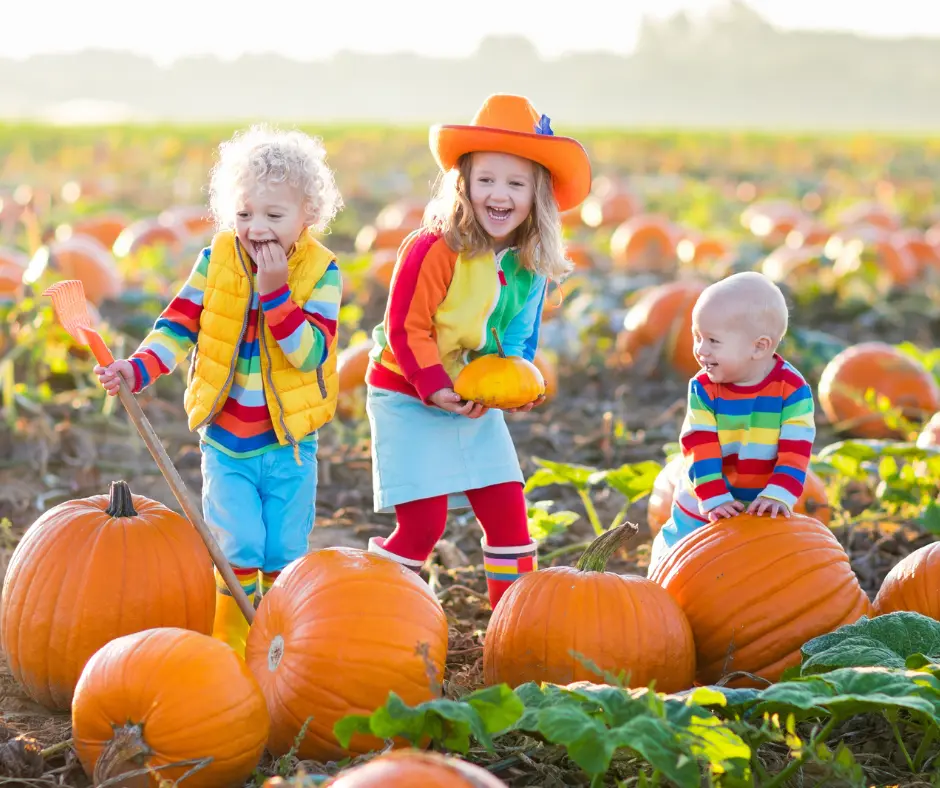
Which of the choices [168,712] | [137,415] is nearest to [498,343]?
[137,415]

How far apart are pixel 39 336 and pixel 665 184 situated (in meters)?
14.2

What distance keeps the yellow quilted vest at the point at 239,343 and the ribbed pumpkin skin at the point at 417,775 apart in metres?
1.61

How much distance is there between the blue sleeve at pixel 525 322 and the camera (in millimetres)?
3775

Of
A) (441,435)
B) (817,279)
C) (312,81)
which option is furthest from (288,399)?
(312,81)

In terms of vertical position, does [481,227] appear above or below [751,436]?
above

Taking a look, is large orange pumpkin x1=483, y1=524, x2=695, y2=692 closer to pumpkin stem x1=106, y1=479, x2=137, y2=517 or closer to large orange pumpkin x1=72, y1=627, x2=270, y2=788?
large orange pumpkin x1=72, y1=627, x2=270, y2=788

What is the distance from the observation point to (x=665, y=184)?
18797 mm

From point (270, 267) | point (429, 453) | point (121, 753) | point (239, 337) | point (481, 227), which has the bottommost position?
point (121, 753)

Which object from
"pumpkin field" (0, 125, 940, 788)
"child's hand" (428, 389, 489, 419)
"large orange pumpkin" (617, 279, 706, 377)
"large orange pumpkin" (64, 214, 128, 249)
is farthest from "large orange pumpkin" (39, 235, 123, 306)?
"child's hand" (428, 389, 489, 419)

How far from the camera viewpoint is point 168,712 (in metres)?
2.57

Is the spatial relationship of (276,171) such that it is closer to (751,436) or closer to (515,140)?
(515,140)

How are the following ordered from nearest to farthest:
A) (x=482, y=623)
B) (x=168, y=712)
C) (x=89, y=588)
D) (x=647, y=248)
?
1. (x=168, y=712)
2. (x=89, y=588)
3. (x=482, y=623)
4. (x=647, y=248)

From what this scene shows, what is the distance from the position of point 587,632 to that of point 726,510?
67cm

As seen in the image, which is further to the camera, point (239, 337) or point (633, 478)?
point (633, 478)
